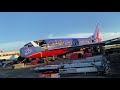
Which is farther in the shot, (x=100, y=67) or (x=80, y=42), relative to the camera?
(x=80, y=42)

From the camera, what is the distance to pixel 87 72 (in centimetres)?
723

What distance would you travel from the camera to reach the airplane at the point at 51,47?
11846mm

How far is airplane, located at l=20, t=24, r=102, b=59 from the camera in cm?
1185

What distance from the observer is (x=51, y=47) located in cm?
1258
